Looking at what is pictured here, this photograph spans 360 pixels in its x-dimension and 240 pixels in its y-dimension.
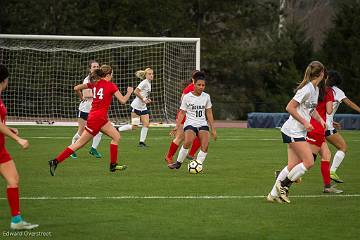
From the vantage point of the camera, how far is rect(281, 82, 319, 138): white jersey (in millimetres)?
12420

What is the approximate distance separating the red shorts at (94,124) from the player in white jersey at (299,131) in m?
4.74

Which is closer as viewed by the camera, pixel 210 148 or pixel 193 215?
pixel 193 215

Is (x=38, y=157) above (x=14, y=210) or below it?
below

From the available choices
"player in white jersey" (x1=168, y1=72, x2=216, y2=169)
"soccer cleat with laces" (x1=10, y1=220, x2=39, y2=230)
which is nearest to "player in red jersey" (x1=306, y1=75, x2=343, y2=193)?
"player in white jersey" (x1=168, y1=72, x2=216, y2=169)

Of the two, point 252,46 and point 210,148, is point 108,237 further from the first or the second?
point 252,46

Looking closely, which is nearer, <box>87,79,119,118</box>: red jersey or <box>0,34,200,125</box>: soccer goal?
<box>87,79,119,118</box>: red jersey

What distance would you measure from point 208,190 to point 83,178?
2.78 meters

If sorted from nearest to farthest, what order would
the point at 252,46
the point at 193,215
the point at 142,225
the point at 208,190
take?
1. the point at 142,225
2. the point at 193,215
3. the point at 208,190
4. the point at 252,46

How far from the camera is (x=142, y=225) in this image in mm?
10633

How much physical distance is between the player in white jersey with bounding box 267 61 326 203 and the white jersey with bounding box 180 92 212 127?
14.6 feet

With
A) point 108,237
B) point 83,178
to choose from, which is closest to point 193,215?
point 108,237

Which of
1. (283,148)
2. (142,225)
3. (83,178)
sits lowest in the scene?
(283,148)

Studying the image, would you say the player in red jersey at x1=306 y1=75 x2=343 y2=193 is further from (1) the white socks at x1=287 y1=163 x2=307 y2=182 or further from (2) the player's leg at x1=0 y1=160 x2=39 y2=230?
(2) the player's leg at x1=0 y1=160 x2=39 y2=230

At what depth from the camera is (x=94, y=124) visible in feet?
54.1
